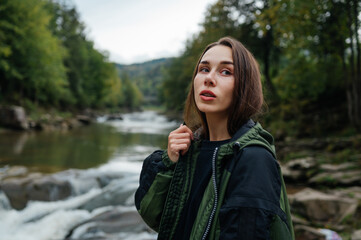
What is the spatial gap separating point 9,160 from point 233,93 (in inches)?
473

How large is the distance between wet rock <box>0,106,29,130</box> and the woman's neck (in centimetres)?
2160

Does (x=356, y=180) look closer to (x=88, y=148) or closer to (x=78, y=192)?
(x=78, y=192)

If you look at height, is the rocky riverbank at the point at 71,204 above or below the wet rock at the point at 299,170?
below

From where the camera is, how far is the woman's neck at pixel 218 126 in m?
1.59

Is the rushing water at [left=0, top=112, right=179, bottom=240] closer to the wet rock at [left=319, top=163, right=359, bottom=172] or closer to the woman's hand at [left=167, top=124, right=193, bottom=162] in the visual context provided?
the woman's hand at [left=167, top=124, right=193, bottom=162]

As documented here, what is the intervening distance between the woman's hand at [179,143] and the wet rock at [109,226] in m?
4.67

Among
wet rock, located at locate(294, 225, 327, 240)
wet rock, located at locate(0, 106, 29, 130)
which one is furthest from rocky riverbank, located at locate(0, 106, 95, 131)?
wet rock, located at locate(294, 225, 327, 240)

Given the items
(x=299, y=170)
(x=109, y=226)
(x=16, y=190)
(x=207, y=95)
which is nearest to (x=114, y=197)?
(x=109, y=226)

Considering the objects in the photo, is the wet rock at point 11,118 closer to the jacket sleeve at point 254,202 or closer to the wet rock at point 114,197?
the wet rock at point 114,197

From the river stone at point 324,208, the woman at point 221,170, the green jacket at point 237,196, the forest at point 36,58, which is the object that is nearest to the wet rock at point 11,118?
the forest at point 36,58

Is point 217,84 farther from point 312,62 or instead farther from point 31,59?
point 31,59

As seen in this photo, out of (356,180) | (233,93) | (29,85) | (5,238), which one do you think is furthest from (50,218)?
(29,85)

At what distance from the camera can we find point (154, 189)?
63.4 inches

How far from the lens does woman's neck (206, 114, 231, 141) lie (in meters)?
1.59
